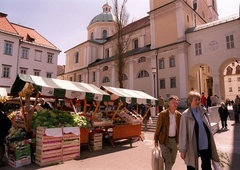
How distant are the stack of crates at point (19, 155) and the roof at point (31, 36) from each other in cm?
2694

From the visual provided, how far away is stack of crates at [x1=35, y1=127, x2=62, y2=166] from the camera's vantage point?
6.18 m

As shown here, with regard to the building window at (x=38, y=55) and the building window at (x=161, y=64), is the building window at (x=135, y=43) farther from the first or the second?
the building window at (x=38, y=55)

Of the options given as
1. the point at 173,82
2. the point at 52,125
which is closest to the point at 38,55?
the point at 173,82

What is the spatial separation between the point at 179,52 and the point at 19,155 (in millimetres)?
24533

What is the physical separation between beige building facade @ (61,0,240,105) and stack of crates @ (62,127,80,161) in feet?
43.3

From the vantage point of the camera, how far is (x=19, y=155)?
6.03 metres

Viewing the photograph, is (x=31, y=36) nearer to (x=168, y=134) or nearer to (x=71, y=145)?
(x=71, y=145)

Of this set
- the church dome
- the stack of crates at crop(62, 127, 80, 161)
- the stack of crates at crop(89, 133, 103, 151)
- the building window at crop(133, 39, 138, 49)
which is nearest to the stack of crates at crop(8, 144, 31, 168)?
the stack of crates at crop(62, 127, 80, 161)

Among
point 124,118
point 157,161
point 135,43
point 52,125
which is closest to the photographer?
point 157,161

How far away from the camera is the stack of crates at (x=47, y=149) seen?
618 centimetres

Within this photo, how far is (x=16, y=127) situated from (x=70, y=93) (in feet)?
8.73

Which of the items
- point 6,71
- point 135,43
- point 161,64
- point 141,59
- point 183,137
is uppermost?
point 135,43

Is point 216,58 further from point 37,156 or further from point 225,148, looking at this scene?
point 37,156

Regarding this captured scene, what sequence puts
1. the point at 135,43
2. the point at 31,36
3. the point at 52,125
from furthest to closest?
the point at 135,43
the point at 31,36
the point at 52,125
